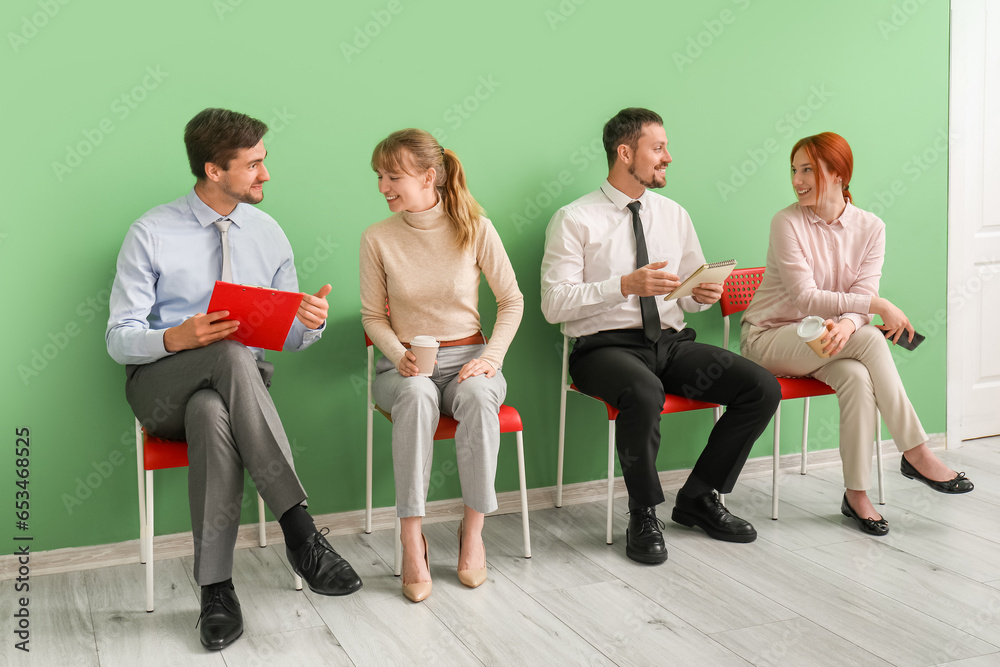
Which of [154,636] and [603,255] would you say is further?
[603,255]

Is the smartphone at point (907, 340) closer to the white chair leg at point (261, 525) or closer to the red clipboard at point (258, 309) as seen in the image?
the red clipboard at point (258, 309)

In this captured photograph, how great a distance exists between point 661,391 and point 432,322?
0.71 meters

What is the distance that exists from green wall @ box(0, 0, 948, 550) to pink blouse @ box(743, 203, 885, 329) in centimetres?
31

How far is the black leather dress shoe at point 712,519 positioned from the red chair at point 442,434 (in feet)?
1.68

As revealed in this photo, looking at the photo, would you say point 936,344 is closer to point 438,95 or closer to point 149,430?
point 438,95

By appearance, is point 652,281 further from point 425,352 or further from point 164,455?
point 164,455

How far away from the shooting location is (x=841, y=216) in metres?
2.95

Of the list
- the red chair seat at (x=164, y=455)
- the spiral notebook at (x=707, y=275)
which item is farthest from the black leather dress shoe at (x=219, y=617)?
the spiral notebook at (x=707, y=275)

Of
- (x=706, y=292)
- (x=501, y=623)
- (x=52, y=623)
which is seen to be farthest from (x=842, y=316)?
(x=52, y=623)

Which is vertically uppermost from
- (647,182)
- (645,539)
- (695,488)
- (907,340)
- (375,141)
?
(375,141)

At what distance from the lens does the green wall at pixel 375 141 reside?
238cm

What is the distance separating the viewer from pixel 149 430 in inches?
85.9

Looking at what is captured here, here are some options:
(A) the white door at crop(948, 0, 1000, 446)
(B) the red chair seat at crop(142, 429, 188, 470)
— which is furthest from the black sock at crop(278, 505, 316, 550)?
(A) the white door at crop(948, 0, 1000, 446)

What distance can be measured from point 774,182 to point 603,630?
197cm
